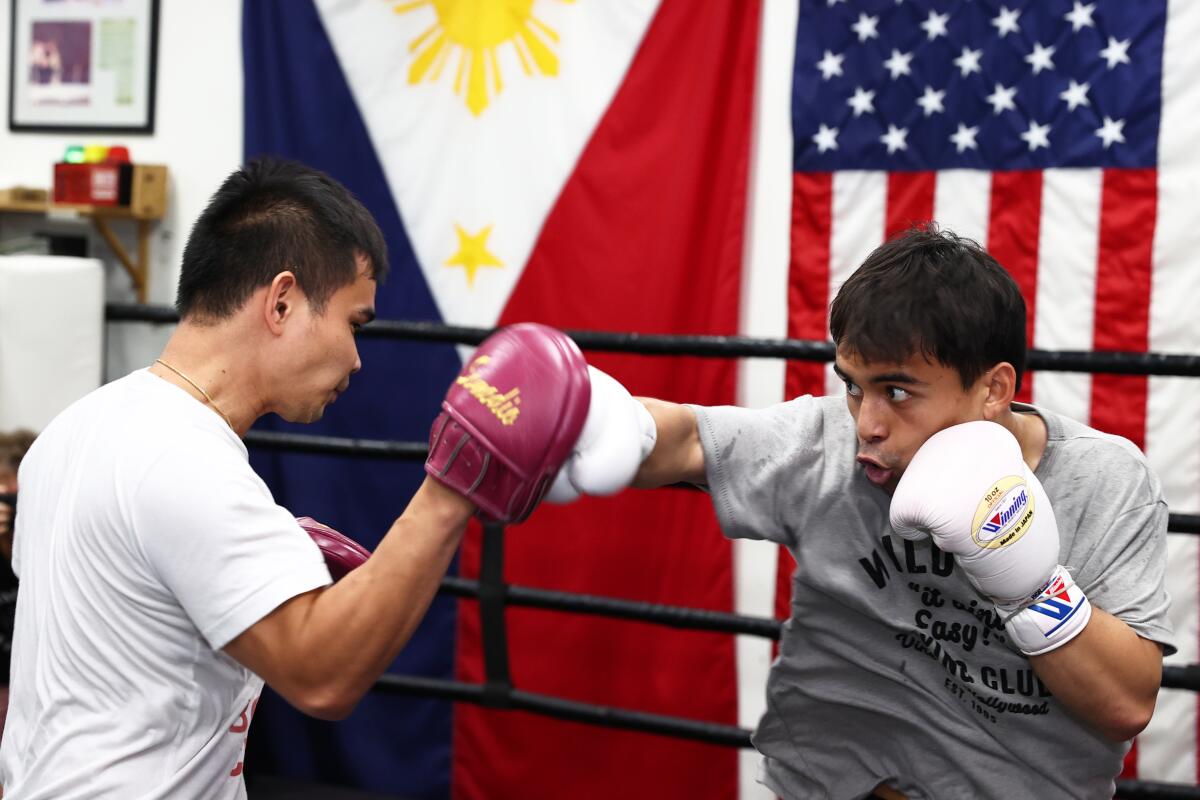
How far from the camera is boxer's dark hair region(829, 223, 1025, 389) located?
1.26 m

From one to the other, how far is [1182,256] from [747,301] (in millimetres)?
978

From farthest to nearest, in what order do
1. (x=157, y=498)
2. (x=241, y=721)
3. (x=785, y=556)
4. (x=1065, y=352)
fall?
1. (x=785, y=556)
2. (x=1065, y=352)
3. (x=241, y=721)
4. (x=157, y=498)

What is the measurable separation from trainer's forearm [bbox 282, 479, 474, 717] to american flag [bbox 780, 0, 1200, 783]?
1723mm

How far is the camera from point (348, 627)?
43.2 inches

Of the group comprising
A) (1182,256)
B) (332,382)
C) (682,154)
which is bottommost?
(332,382)

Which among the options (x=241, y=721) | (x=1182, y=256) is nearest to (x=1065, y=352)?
(x=1182, y=256)

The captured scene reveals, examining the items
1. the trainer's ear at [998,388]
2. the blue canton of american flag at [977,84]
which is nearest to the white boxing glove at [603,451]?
the trainer's ear at [998,388]

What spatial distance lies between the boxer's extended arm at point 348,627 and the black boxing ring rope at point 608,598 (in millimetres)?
1085

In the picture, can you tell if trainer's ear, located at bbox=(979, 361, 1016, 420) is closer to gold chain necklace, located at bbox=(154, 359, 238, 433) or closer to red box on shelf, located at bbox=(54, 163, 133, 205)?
gold chain necklace, located at bbox=(154, 359, 238, 433)

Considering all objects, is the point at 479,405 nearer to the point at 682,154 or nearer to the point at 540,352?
the point at 540,352

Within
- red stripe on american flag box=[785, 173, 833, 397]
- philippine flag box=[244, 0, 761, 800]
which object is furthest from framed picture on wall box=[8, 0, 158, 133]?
red stripe on american flag box=[785, 173, 833, 397]

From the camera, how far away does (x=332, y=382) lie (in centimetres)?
131

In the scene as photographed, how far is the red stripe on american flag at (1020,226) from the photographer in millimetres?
2576

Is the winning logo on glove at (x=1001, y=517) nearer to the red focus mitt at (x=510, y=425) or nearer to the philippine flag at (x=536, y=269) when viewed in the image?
the red focus mitt at (x=510, y=425)
